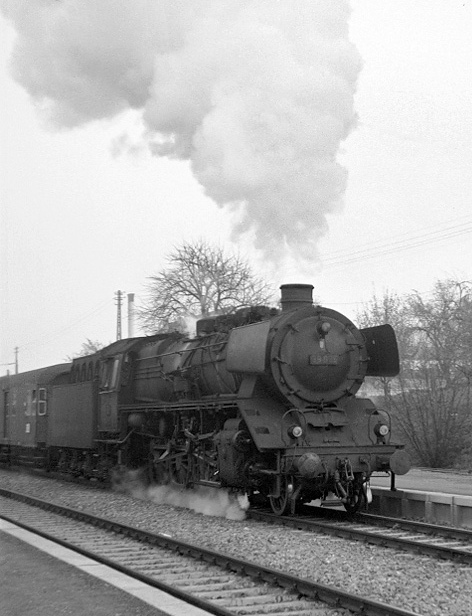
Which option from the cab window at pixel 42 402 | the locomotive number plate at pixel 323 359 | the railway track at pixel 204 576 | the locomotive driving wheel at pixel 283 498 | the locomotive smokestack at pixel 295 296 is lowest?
the railway track at pixel 204 576

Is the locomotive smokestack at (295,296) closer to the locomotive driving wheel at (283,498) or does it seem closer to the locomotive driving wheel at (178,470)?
the locomotive driving wheel at (283,498)

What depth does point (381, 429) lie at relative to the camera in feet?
36.7

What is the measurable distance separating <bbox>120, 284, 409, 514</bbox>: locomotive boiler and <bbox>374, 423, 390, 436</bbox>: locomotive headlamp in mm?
19

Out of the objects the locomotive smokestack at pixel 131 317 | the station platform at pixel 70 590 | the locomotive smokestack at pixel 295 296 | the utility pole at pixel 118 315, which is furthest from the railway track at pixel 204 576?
the utility pole at pixel 118 315

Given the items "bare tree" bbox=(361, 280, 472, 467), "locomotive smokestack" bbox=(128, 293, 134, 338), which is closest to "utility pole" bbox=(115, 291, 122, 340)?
"locomotive smokestack" bbox=(128, 293, 134, 338)

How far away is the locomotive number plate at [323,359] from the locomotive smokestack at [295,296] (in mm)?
733

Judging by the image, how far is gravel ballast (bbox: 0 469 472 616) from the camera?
6.38 meters

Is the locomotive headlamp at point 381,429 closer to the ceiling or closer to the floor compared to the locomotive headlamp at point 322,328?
closer to the floor

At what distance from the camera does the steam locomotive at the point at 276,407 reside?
10.7 m

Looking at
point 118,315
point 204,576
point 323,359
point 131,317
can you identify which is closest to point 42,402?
point 323,359

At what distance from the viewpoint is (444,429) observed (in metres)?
22.3

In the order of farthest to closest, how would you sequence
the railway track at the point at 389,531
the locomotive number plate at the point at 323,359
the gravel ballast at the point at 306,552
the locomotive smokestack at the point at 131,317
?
the locomotive smokestack at the point at 131,317, the locomotive number plate at the point at 323,359, the railway track at the point at 389,531, the gravel ballast at the point at 306,552

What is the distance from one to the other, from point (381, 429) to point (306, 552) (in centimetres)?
327

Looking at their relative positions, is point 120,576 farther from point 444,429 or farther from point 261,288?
point 261,288
